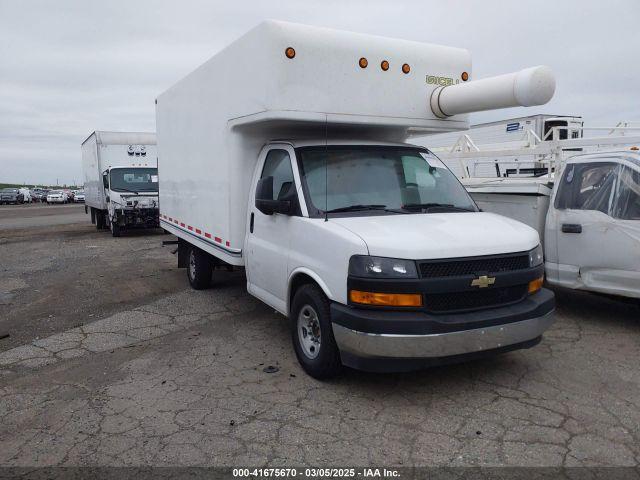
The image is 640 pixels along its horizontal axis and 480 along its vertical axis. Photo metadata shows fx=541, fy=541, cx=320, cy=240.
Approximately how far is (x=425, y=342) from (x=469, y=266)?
2.16ft

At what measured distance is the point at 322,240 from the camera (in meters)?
4.29

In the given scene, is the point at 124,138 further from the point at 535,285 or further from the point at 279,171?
the point at 535,285

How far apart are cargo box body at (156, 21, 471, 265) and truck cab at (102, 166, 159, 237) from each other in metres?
9.76

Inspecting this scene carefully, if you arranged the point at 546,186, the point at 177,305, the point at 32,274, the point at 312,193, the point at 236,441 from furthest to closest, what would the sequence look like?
the point at 32,274 < the point at 177,305 < the point at 546,186 < the point at 312,193 < the point at 236,441

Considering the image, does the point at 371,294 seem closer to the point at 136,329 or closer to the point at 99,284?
the point at 136,329

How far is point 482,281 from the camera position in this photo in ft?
13.1

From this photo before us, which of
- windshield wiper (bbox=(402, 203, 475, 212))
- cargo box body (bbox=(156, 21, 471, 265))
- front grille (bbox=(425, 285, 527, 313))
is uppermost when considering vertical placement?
cargo box body (bbox=(156, 21, 471, 265))

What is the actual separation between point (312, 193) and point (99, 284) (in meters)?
5.44

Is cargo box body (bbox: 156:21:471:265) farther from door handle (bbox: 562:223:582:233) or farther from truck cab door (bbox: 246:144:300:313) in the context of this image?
door handle (bbox: 562:223:582:233)

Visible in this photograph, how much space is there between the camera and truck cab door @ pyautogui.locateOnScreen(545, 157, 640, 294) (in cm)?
561

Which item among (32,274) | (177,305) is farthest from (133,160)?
(177,305)

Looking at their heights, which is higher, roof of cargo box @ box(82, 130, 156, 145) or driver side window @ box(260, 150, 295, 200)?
roof of cargo box @ box(82, 130, 156, 145)

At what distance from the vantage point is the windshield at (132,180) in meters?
16.9

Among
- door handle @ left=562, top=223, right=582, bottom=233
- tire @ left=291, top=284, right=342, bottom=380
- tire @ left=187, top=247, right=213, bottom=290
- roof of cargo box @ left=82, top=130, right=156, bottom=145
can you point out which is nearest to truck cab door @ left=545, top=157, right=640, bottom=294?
door handle @ left=562, top=223, right=582, bottom=233
